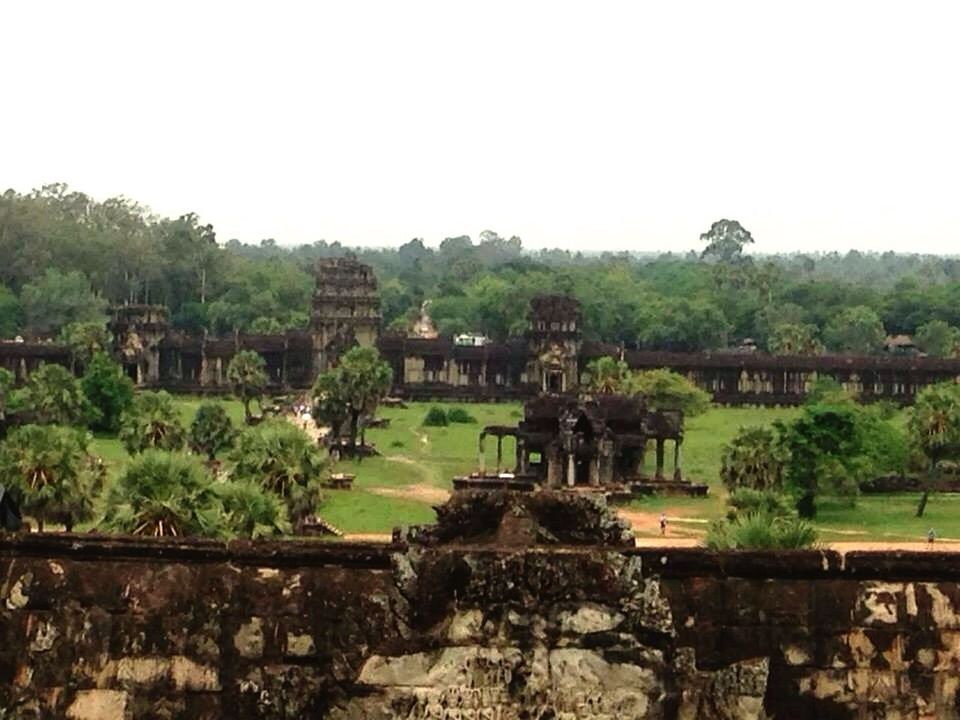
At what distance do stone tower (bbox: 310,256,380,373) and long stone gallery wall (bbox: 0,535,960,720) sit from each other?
84.8 metres

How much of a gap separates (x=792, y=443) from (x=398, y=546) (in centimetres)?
3890

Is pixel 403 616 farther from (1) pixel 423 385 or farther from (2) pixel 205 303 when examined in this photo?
(2) pixel 205 303

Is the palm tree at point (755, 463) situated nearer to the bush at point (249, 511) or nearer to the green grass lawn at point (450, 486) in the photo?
the green grass lawn at point (450, 486)

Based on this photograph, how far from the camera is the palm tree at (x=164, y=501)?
22906mm

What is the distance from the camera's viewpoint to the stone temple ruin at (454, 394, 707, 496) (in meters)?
53.6

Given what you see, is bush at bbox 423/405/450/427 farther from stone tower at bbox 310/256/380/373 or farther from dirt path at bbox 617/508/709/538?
dirt path at bbox 617/508/709/538

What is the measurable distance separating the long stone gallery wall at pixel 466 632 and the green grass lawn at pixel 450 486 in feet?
72.4

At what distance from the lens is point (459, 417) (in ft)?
251

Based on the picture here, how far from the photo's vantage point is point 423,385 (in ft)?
300

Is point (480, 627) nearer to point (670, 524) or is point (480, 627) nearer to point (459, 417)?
point (670, 524)

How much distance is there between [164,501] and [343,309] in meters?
71.9

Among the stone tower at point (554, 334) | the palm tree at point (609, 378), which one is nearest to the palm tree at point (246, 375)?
the palm tree at point (609, 378)

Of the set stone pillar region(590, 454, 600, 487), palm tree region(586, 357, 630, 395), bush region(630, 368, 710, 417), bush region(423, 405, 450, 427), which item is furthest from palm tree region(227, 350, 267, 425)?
stone pillar region(590, 454, 600, 487)

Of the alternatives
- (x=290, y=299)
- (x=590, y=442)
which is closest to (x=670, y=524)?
(x=590, y=442)
